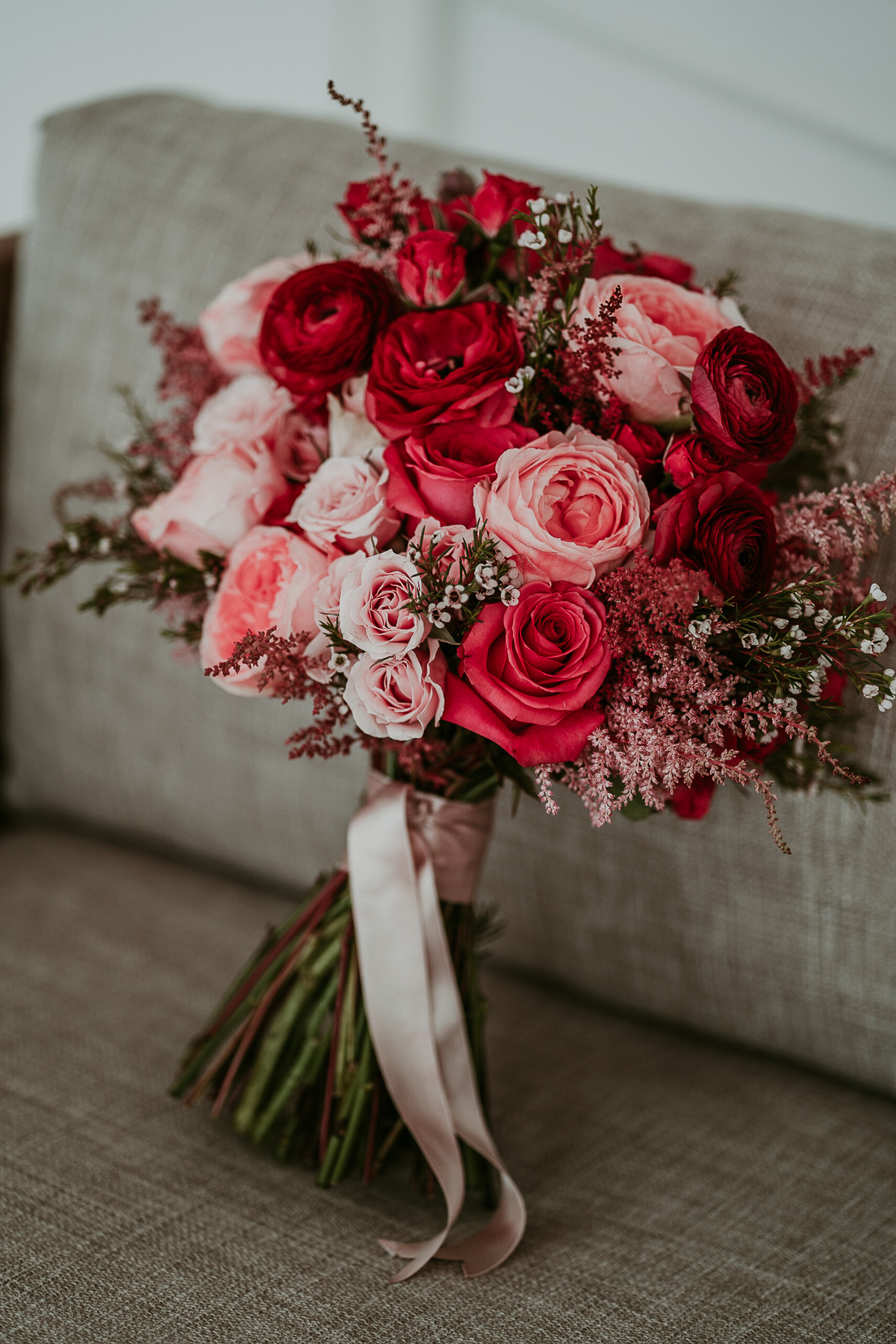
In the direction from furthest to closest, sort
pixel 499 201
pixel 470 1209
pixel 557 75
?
pixel 557 75 < pixel 470 1209 < pixel 499 201

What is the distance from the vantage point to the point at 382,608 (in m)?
0.64

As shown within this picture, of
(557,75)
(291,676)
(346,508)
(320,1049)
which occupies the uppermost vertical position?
(557,75)

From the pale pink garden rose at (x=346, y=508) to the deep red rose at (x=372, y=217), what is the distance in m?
0.17

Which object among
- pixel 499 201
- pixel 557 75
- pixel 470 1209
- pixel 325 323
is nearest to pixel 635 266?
pixel 499 201

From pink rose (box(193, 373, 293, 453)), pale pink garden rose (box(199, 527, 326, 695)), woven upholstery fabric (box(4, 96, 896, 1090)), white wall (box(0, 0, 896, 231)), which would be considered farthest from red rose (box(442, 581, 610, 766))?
white wall (box(0, 0, 896, 231))

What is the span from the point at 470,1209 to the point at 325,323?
0.65 meters

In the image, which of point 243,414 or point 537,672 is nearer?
point 537,672

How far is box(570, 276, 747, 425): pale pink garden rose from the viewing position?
678mm

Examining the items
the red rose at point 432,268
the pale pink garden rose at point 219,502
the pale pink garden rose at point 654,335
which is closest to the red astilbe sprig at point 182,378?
the pale pink garden rose at point 219,502

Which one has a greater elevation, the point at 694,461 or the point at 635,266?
the point at 635,266

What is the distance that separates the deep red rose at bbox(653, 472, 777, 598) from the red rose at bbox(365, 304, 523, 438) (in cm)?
12

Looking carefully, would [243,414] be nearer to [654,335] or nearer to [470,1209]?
[654,335]

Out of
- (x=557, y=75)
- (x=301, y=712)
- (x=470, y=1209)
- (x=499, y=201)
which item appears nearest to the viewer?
(x=499, y=201)

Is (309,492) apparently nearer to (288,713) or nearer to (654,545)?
(654,545)
